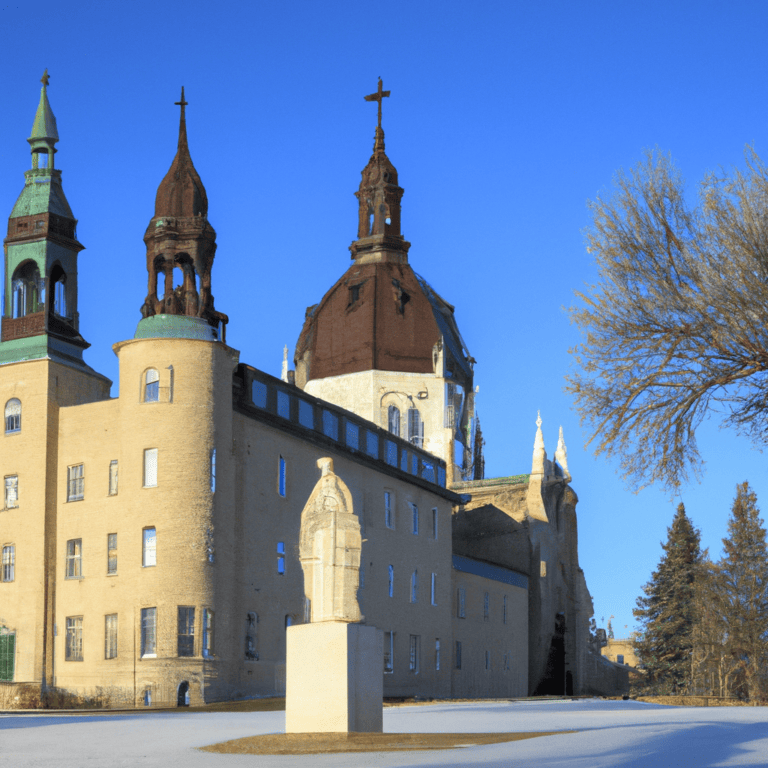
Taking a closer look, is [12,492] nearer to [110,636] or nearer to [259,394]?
[110,636]

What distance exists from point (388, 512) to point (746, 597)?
1834 cm

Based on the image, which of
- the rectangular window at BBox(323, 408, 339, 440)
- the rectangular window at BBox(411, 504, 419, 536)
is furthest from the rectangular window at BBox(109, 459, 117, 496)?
the rectangular window at BBox(411, 504, 419, 536)

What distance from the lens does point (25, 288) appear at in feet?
151

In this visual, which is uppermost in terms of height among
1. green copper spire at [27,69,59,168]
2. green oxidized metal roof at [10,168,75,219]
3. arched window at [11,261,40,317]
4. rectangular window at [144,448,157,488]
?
green copper spire at [27,69,59,168]

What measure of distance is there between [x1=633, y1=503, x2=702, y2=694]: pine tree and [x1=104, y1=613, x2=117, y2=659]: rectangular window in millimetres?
44950

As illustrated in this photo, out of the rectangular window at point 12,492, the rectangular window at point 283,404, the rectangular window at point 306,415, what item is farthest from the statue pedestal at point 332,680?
the rectangular window at point 306,415

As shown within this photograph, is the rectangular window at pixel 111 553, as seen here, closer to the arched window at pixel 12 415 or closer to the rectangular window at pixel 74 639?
the rectangular window at pixel 74 639

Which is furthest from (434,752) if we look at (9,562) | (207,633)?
(9,562)

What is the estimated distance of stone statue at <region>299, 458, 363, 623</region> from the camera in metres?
19.2

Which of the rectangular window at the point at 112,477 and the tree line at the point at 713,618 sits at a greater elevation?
the rectangular window at the point at 112,477

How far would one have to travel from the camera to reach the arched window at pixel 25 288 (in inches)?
1796

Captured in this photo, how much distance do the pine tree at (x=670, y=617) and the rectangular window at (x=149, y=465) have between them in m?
44.9

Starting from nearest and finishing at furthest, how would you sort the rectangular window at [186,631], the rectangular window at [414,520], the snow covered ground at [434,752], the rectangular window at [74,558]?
the snow covered ground at [434,752] → the rectangular window at [186,631] → the rectangular window at [74,558] → the rectangular window at [414,520]

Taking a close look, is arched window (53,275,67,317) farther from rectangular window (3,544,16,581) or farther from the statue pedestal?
the statue pedestal
